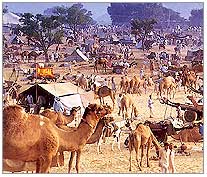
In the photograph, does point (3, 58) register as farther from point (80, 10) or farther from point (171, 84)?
point (171, 84)

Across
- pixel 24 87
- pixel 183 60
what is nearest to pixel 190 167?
pixel 183 60

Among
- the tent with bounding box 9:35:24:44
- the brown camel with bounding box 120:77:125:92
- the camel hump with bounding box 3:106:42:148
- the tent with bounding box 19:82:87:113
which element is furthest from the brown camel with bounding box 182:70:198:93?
the tent with bounding box 9:35:24:44

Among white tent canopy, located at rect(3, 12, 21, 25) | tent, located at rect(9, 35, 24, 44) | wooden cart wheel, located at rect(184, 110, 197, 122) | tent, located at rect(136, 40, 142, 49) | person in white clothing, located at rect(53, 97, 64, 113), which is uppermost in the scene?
white tent canopy, located at rect(3, 12, 21, 25)

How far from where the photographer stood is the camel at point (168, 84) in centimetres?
279

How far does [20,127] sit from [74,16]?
2.03ft

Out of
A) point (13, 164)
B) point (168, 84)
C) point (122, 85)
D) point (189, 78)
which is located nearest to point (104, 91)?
point (122, 85)

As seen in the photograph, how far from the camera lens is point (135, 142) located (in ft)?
9.05

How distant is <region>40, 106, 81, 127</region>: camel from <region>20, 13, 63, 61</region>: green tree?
28cm

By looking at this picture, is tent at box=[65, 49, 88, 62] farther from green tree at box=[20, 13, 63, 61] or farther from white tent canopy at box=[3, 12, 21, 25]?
white tent canopy at box=[3, 12, 21, 25]

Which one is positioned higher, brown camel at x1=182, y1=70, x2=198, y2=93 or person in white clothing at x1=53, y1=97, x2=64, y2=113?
brown camel at x1=182, y1=70, x2=198, y2=93

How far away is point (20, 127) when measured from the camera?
2.66m

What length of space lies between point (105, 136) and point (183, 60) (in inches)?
21.7

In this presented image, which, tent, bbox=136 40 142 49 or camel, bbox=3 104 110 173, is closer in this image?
camel, bbox=3 104 110 173

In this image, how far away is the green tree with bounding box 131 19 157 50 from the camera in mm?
2744
